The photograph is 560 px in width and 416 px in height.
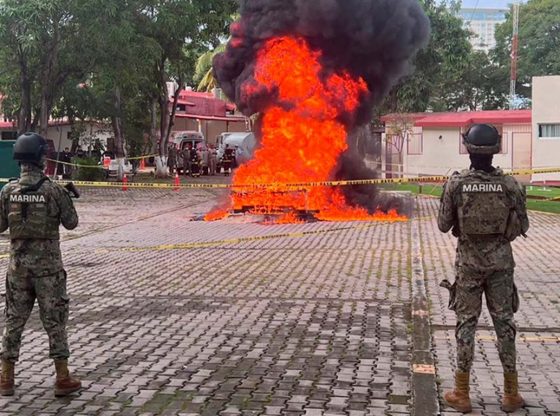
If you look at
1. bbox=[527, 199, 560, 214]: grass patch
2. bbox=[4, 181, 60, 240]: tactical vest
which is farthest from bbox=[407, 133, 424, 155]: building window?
bbox=[4, 181, 60, 240]: tactical vest

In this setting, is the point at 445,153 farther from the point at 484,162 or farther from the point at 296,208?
the point at 484,162

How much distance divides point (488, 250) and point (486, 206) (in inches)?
10.8

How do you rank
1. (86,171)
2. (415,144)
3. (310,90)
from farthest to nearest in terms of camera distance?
1. (415,144)
2. (86,171)
3. (310,90)

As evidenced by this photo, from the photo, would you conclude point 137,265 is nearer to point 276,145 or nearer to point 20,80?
point 276,145

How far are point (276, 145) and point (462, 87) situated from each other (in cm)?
3591

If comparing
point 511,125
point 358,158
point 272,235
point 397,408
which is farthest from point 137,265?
point 511,125

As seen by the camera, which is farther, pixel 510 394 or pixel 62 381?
pixel 62 381

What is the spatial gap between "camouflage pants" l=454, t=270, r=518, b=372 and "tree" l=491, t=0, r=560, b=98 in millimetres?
43808

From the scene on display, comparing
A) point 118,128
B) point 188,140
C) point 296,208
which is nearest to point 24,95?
point 118,128

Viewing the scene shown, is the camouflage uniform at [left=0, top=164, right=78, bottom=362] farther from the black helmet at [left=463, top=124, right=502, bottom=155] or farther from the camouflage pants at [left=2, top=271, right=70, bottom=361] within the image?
the black helmet at [left=463, top=124, right=502, bottom=155]

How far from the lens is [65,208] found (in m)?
4.54

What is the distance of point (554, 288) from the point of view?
7941 mm

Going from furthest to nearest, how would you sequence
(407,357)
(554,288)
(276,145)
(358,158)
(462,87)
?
(462,87) < (358,158) < (276,145) < (554,288) < (407,357)

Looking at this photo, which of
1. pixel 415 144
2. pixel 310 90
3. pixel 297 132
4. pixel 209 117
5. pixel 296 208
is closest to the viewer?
pixel 296 208
